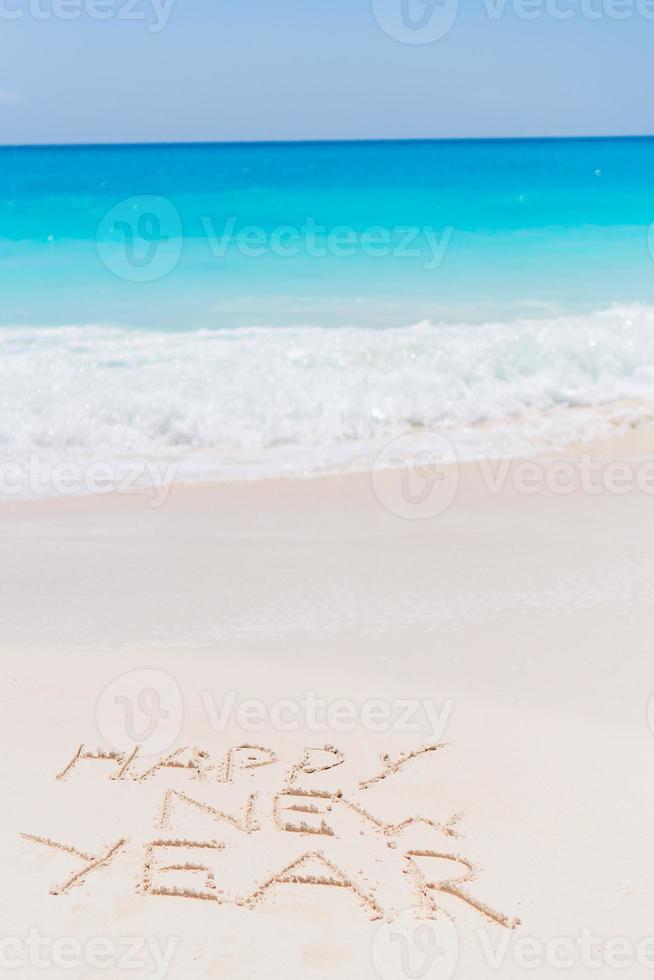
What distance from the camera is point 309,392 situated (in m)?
8.64

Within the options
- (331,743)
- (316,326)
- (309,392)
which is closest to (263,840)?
(331,743)

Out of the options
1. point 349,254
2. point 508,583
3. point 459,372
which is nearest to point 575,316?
point 459,372

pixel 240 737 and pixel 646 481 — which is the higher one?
pixel 646 481

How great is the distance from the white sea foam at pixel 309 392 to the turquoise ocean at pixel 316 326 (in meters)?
0.03

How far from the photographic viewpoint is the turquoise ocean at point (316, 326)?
7.92 meters

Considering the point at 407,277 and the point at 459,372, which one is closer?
the point at 459,372

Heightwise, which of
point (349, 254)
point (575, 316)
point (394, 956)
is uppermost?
point (349, 254)

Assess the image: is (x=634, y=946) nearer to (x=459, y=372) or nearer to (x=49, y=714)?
(x=49, y=714)

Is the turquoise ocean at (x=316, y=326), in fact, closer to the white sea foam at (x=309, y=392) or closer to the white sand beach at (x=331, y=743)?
the white sea foam at (x=309, y=392)

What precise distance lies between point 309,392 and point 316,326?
9.52 feet

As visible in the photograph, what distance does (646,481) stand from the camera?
6.44 meters

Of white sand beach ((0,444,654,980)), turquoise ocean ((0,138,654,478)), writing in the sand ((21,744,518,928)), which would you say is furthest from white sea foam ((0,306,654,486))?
writing in the sand ((21,744,518,928))

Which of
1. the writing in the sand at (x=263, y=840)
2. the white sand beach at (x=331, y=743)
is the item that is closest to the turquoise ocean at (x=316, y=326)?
the white sand beach at (x=331, y=743)

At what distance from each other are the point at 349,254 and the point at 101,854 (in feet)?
45.9
